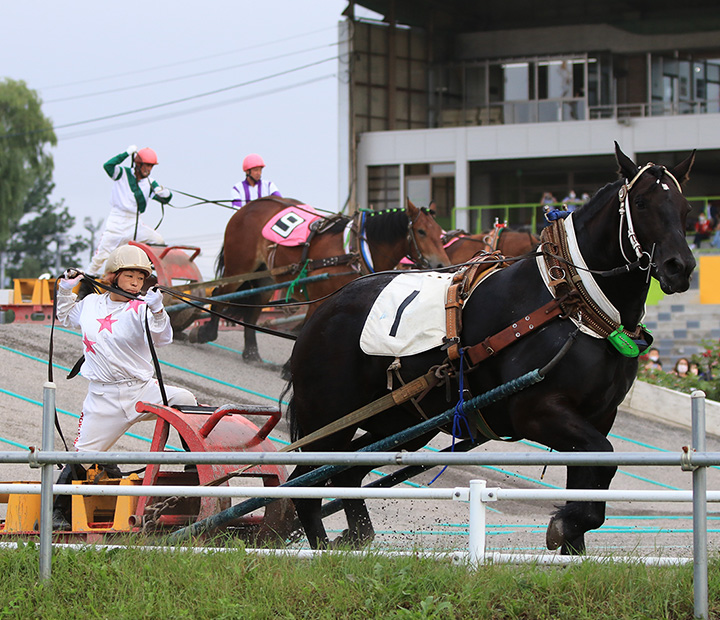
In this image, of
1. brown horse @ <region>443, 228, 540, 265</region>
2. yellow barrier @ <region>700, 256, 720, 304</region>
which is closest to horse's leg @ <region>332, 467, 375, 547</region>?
brown horse @ <region>443, 228, 540, 265</region>

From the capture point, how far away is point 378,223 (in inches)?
467

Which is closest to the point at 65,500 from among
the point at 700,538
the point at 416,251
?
the point at 700,538

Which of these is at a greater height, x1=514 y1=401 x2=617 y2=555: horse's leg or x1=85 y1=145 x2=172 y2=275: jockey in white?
x1=85 y1=145 x2=172 y2=275: jockey in white

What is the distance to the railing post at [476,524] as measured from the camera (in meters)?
4.38

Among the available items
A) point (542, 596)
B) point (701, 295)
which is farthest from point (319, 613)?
point (701, 295)

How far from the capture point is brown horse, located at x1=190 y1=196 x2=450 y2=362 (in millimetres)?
11688

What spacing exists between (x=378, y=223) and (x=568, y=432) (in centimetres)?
681

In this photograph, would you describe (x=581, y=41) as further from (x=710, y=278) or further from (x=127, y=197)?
(x=127, y=197)

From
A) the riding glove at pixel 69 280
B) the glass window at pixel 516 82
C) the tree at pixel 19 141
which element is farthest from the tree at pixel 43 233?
the riding glove at pixel 69 280

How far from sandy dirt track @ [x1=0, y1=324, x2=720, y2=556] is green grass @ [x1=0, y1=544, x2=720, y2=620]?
2.71 feet

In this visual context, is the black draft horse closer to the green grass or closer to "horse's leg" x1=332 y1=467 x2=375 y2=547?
"horse's leg" x1=332 y1=467 x2=375 y2=547

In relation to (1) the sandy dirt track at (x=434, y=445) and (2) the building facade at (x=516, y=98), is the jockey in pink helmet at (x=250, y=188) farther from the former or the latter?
(2) the building facade at (x=516, y=98)

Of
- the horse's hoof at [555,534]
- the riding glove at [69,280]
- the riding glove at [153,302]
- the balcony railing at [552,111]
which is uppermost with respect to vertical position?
the balcony railing at [552,111]

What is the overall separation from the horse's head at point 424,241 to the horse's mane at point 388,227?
0.26ft
